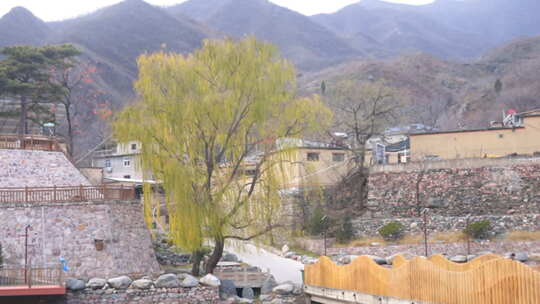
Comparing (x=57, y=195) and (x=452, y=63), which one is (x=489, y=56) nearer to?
(x=452, y=63)

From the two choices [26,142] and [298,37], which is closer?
[26,142]

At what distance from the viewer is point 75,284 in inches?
866

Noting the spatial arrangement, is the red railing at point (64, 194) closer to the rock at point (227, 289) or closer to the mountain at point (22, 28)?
the rock at point (227, 289)

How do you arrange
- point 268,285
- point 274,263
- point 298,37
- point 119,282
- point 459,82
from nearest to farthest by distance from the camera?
point 119,282 < point 268,285 < point 274,263 < point 459,82 < point 298,37

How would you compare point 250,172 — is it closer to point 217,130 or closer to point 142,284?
point 217,130

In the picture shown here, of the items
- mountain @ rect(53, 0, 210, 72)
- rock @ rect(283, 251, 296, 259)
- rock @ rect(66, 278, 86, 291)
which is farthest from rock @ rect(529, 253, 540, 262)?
mountain @ rect(53, 0, 210, 72)

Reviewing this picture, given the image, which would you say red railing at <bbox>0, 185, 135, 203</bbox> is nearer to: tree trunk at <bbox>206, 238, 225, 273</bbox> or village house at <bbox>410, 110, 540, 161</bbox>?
tree trunk at <bbox>206, 238, 225, 273</bbox>

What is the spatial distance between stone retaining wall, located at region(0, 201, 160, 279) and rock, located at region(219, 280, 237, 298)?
9.88 feet

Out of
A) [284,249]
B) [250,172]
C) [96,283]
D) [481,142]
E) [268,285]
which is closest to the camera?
[96,283]

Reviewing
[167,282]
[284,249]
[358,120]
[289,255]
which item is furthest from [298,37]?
[167,282]

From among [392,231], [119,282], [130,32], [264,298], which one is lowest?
[264,298]

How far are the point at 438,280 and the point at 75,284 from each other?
12.1 meters

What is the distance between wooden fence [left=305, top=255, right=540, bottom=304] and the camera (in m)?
14.5

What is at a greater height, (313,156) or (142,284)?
(313,156)
